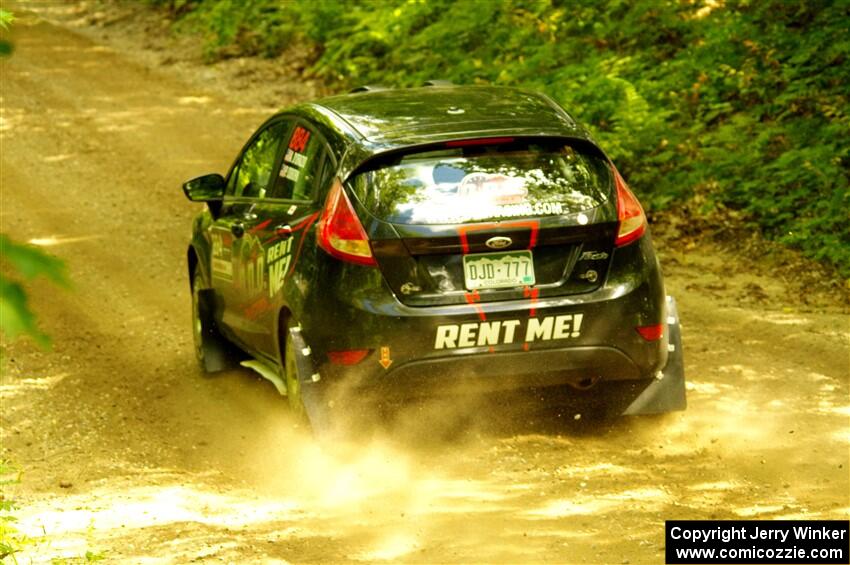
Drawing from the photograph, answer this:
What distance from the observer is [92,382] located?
8.79 meters

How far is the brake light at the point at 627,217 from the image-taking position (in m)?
6.55

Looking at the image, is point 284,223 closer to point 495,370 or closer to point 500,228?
point 500,228

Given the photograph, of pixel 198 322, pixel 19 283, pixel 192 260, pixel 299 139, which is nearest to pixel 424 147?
pixel 299 139

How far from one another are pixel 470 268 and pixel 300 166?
1.50 meters

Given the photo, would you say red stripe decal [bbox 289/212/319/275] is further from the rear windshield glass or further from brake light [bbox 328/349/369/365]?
brake light [bbox 328/349/369/365]

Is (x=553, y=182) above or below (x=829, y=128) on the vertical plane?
above

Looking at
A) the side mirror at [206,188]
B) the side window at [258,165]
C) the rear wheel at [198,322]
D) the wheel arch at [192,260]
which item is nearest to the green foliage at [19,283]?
the side window at [258,165]

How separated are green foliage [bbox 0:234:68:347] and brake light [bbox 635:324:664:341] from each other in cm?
458

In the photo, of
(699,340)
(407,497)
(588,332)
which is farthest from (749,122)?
→ (407,497)

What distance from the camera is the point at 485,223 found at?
629 cm

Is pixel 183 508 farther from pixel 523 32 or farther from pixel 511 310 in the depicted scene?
pixel 523 32

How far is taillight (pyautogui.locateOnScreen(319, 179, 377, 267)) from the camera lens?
6336 mm

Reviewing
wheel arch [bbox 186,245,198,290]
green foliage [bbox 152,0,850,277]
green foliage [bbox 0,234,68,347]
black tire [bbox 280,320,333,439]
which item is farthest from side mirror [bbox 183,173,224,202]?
green foliage [bbox 0,234,68,347]

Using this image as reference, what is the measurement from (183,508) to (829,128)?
301 inches
